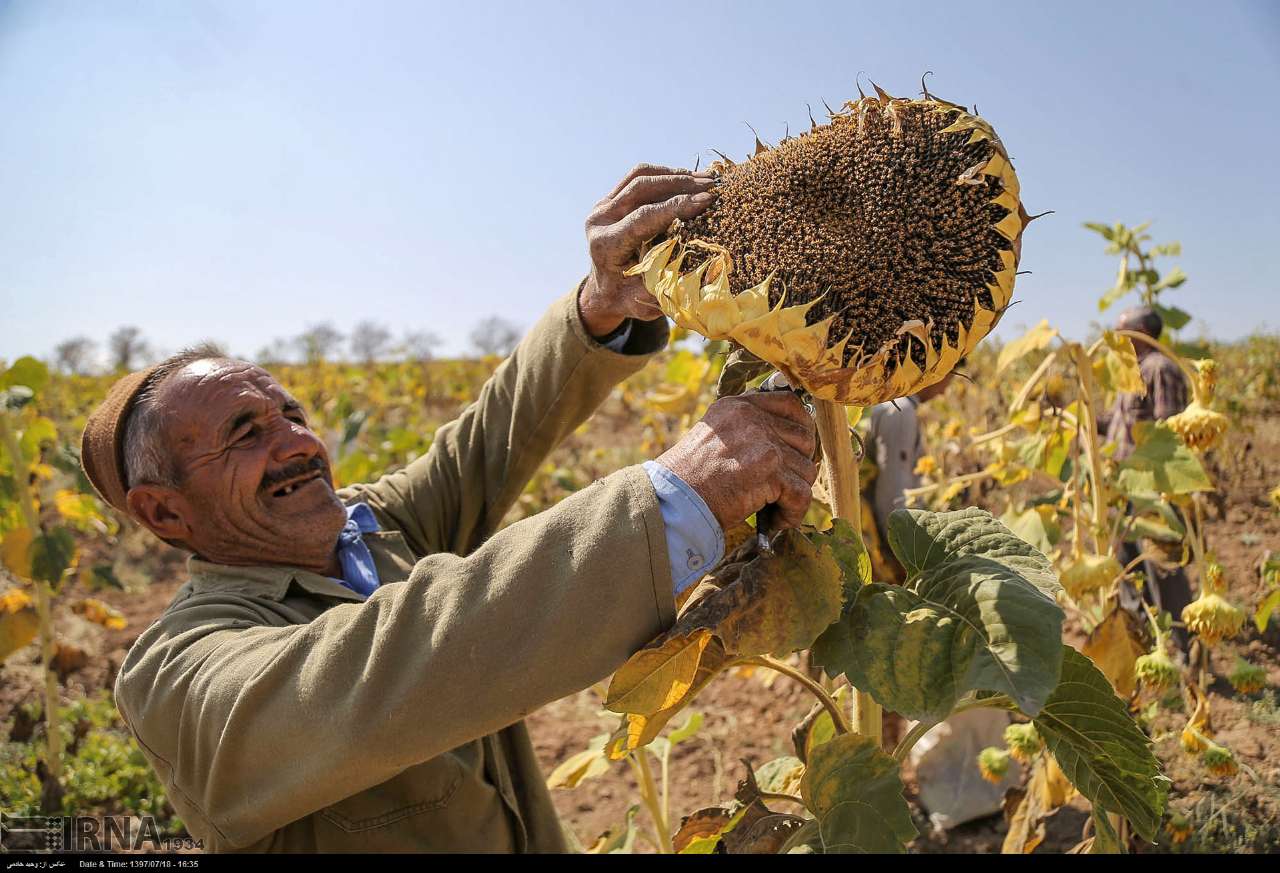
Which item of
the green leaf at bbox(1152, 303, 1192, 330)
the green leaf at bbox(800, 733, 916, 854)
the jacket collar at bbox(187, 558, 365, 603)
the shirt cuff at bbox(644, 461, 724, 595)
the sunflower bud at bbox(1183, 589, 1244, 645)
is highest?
the green leaf at bbox(1152, 303, 1192, 330)

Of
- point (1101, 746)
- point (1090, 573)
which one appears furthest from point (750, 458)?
point (1090, 573)

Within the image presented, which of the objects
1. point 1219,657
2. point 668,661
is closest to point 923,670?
point 668,661

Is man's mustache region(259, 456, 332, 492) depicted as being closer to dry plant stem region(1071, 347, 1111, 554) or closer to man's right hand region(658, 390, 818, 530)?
man's right hand region(658, 390, 818, 530)

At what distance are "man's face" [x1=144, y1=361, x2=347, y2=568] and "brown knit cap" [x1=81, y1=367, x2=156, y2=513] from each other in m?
0.11

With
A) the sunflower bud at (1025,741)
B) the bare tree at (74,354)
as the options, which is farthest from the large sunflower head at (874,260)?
the bare tree at (74,354)

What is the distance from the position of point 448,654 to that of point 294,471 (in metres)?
1.23

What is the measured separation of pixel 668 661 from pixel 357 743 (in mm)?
467

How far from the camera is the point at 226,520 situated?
219 cm

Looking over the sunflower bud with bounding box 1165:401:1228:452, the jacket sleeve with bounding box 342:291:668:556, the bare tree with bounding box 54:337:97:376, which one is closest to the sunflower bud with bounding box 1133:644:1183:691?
the sunflower bud with bounding box 1165:401:1228:452

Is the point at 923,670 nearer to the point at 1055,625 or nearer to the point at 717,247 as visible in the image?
the point at 1055,625

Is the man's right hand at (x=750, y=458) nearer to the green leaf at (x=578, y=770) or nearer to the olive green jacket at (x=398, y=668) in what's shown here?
the olive green jacket at (x=398, y=668)

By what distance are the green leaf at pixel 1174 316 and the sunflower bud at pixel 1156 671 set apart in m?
1.67

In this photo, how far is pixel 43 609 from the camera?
4664 millimetres

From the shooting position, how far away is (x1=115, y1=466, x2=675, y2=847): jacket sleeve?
122 cm
